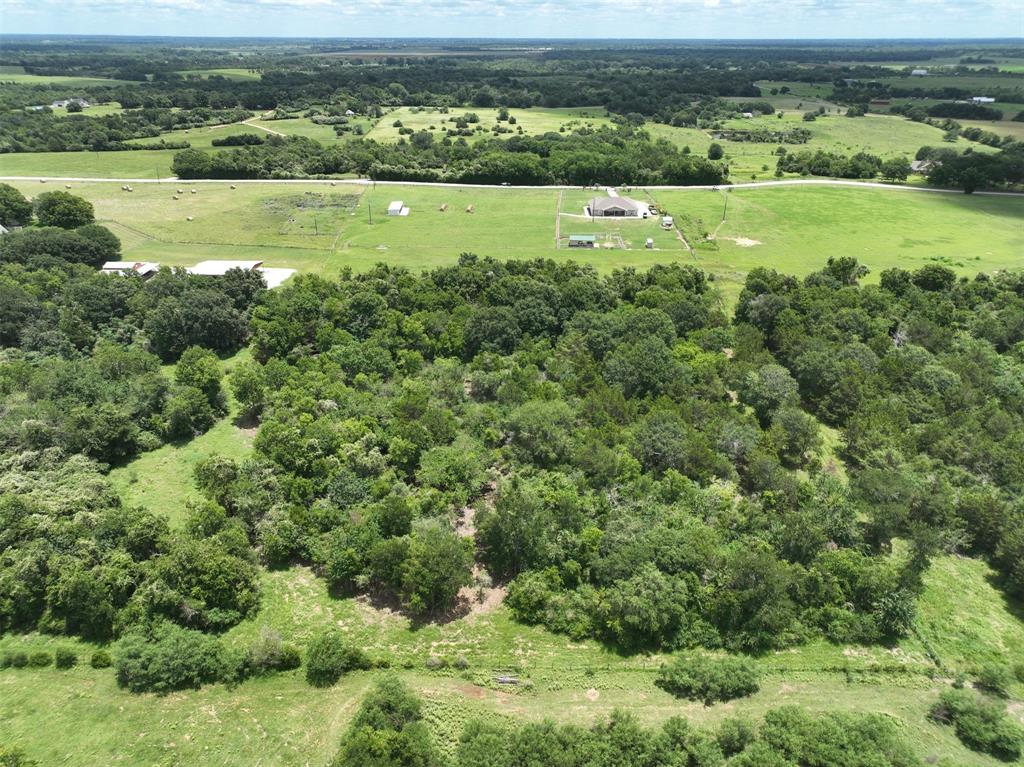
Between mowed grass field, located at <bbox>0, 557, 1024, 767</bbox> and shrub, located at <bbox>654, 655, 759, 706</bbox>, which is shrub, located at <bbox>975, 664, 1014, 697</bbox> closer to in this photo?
mowed grass field, located at <bbox>0, 557, 1024, 767</bbox>

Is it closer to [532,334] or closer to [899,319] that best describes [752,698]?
[532,334]

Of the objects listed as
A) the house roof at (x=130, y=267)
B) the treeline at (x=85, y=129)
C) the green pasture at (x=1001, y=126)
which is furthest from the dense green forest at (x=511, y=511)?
the green pasture at (x=1001, y=126)

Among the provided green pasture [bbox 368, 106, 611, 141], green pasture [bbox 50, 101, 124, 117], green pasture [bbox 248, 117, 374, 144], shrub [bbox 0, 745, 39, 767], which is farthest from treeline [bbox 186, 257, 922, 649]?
green pasture [bbox 50, 101, 124, 117]

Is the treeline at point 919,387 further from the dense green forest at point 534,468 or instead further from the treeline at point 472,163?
the treeline at point 472,163

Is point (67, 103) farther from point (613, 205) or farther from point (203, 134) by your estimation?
point (613, 205)

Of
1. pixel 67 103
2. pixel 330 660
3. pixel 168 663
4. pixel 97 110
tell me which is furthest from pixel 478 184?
pixel 67 103

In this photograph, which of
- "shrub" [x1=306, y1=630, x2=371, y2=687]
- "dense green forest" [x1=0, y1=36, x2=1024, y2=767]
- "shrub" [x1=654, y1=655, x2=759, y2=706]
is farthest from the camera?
"shrub" [x1=306, y1=630, x2=371, y2=687]
